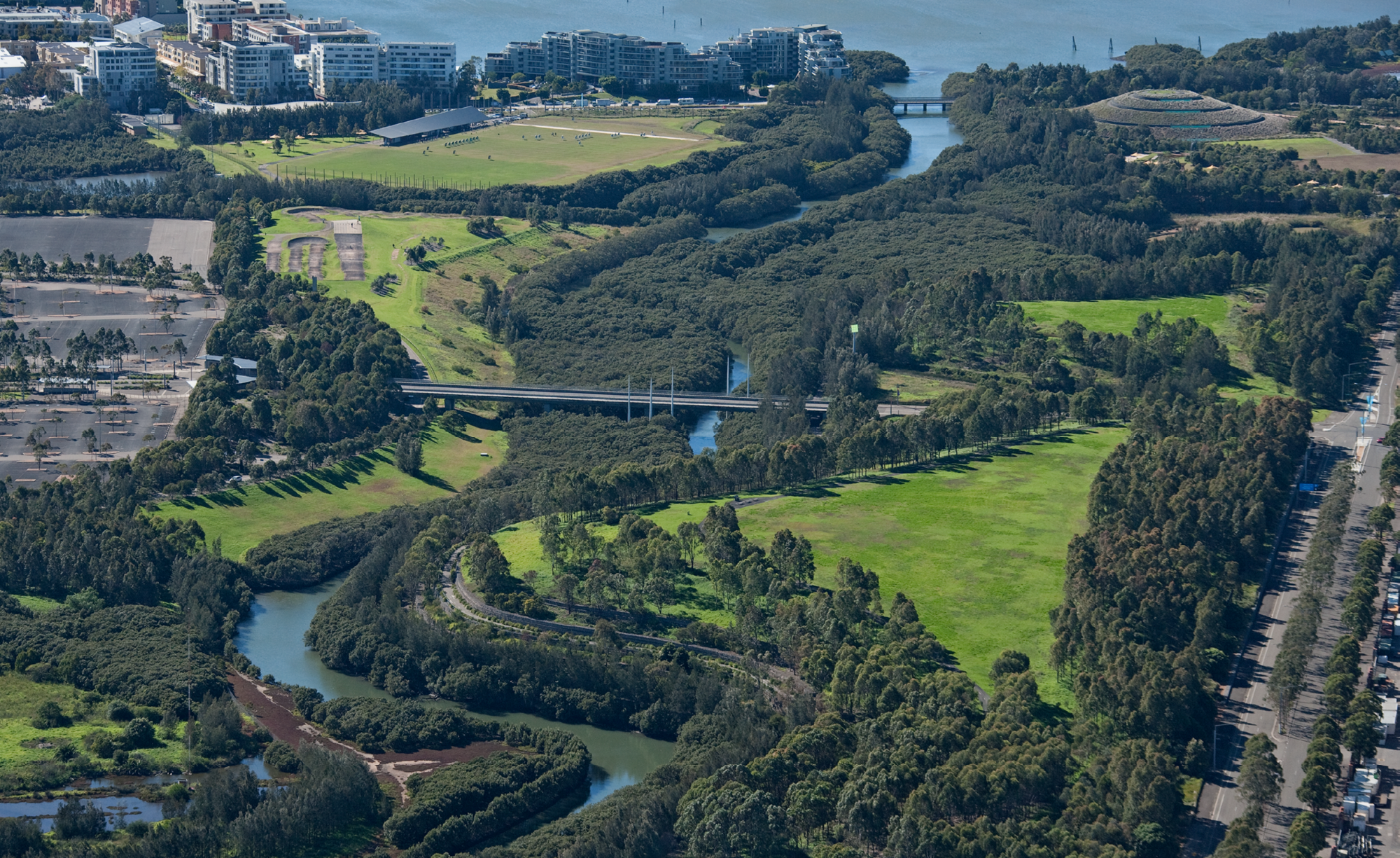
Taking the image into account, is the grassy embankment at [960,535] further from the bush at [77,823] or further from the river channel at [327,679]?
the bush at [77,823]

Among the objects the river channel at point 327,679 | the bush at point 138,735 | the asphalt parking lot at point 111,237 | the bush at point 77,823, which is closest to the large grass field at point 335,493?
the river channel at point 327,679

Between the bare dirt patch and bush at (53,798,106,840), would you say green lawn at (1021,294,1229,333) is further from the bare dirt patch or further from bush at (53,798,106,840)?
bush at (53,798,106,840)

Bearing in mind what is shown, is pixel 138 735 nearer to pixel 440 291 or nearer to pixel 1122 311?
pixel 440 291

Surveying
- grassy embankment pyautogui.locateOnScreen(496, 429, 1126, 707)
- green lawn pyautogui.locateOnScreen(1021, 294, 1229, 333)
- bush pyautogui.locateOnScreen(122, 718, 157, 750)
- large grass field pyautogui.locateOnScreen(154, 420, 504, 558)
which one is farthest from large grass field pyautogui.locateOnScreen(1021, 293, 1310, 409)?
bush pyautogui.locateOnScreen(122, 718, 157, 750)

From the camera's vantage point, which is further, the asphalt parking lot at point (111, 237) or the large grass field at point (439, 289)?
the asphalt parking lot at point (111, 237)

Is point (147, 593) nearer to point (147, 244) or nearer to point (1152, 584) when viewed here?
point (1152, 584)

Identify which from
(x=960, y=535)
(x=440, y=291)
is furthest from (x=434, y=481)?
(x=440, y=291)

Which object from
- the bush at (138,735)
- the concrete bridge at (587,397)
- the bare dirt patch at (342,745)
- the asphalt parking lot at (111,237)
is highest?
the asphalt parking lot at (111,237)
